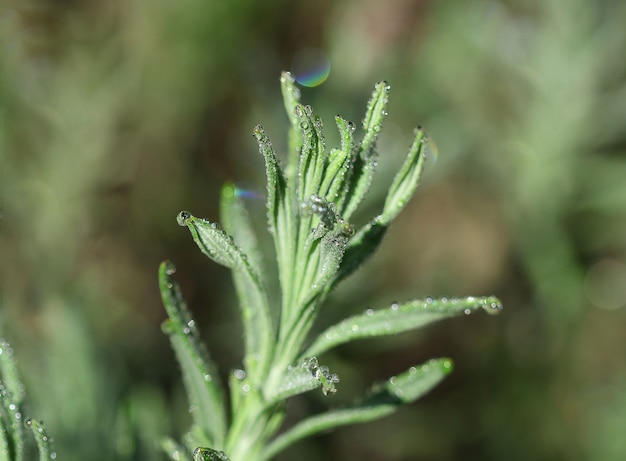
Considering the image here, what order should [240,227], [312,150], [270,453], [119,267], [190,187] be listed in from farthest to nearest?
1. [190,187]
2. [119,267]
3. [240,227]
4. [270,453]
5. [312,150]

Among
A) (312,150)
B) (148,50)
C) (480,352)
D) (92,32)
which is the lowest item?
(312,150)

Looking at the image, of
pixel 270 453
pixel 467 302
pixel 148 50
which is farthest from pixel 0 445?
pixel 148 50

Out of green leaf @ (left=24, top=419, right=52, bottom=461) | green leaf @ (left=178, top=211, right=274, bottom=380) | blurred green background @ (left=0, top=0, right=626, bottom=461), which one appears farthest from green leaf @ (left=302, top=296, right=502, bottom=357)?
blurred green background @ (left=0, top=0, right=626, bottom=461)

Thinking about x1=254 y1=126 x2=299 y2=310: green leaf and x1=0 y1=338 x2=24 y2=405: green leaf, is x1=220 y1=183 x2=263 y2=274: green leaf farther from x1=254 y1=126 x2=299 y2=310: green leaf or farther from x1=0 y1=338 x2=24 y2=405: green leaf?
x1=0 y1=338 x2=24 y2=405: green leaf

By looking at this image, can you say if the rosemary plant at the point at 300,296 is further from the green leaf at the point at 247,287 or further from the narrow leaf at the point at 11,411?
the narrow leaf at the point at 11,411

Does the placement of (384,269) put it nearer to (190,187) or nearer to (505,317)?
(505,317)
